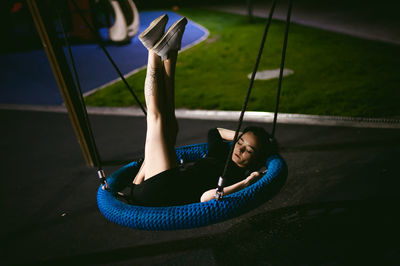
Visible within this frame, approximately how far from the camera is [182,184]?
186 centimetres

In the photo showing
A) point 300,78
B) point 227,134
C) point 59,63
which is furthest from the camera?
point 300,78

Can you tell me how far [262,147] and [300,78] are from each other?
373 centimetres

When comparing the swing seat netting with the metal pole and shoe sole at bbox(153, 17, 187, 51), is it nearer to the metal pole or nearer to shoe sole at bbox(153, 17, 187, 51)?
shoe sole at bbox(153, 17, 187, 51)

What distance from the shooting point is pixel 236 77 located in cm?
587

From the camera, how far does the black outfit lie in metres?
1.80

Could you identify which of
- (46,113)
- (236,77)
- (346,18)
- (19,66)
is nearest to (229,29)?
(346,18)

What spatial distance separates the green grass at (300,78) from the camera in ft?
13.6

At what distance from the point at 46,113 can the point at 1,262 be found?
10.7ft

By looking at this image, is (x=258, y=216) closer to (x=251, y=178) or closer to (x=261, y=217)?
(x=261, y=217)

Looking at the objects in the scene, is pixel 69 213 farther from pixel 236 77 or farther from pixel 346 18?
pixel 346 18

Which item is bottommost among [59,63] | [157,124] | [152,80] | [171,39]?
[157,124]

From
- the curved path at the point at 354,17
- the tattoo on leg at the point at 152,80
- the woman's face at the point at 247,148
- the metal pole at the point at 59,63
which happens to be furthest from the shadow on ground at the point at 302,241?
the curved path at the point at 354,17

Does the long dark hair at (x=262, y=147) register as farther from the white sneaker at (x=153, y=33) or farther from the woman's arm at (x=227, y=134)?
the white sneaker at (x=153, y=33)

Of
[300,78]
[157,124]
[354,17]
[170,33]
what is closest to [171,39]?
[170,33]
